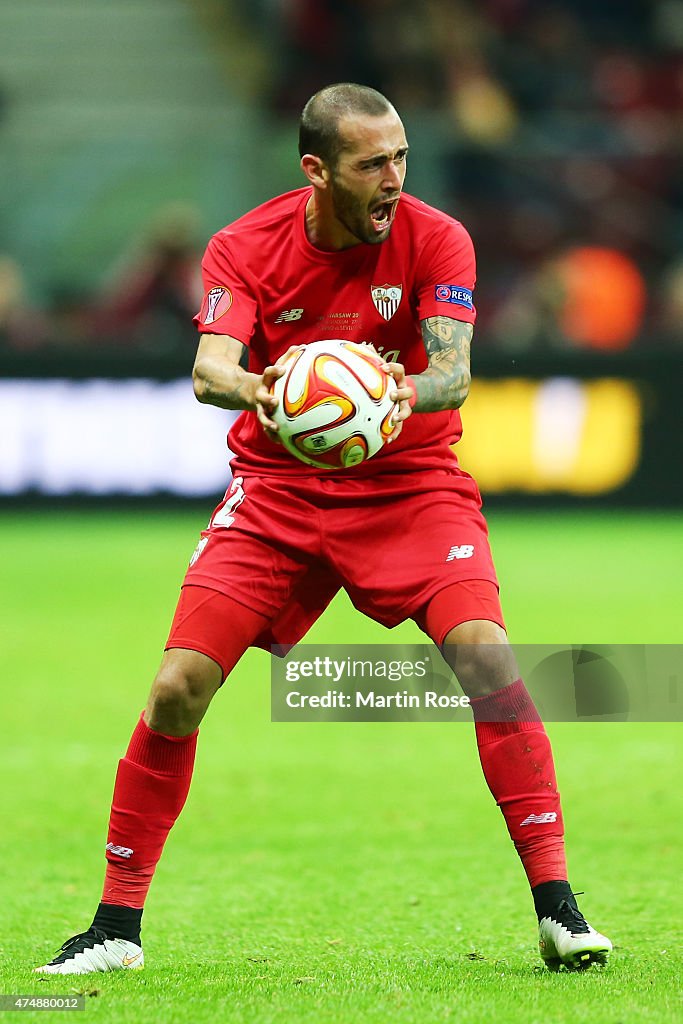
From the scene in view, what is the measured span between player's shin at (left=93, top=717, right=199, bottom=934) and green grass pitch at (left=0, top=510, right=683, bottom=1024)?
0.24 metres

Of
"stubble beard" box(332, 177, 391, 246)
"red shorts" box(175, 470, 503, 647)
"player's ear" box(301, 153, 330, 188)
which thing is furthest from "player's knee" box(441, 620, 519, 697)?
"player's ear" box(301, 153, 330, 188)

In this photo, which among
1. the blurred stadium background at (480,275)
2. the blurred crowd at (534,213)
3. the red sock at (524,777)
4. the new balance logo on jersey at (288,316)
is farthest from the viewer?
the blurred crowd at (534,213)

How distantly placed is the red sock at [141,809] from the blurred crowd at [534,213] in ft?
32.4

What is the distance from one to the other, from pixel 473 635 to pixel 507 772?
391 mm

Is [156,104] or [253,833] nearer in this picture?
[253,833]

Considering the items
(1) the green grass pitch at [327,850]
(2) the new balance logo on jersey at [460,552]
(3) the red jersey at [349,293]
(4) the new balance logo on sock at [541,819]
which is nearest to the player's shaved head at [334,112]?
(3) the red jersey at [349,293]

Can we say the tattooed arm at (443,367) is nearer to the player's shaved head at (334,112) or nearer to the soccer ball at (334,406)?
the soccer ball at (334,406)

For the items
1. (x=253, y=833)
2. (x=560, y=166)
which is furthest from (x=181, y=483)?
(x=253, y=833)

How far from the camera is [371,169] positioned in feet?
14.8

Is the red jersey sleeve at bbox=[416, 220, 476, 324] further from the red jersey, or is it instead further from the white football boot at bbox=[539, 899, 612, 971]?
the white football boot at bbox=[539, 899, 612, 971]

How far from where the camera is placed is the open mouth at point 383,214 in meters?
4.55

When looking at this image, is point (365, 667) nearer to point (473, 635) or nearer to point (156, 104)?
point (473, 635)

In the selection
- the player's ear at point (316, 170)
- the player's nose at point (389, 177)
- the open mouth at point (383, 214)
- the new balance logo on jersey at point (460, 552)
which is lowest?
the new balance logo on jersey at point (460, 552)

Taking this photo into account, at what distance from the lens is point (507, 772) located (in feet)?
14.2
